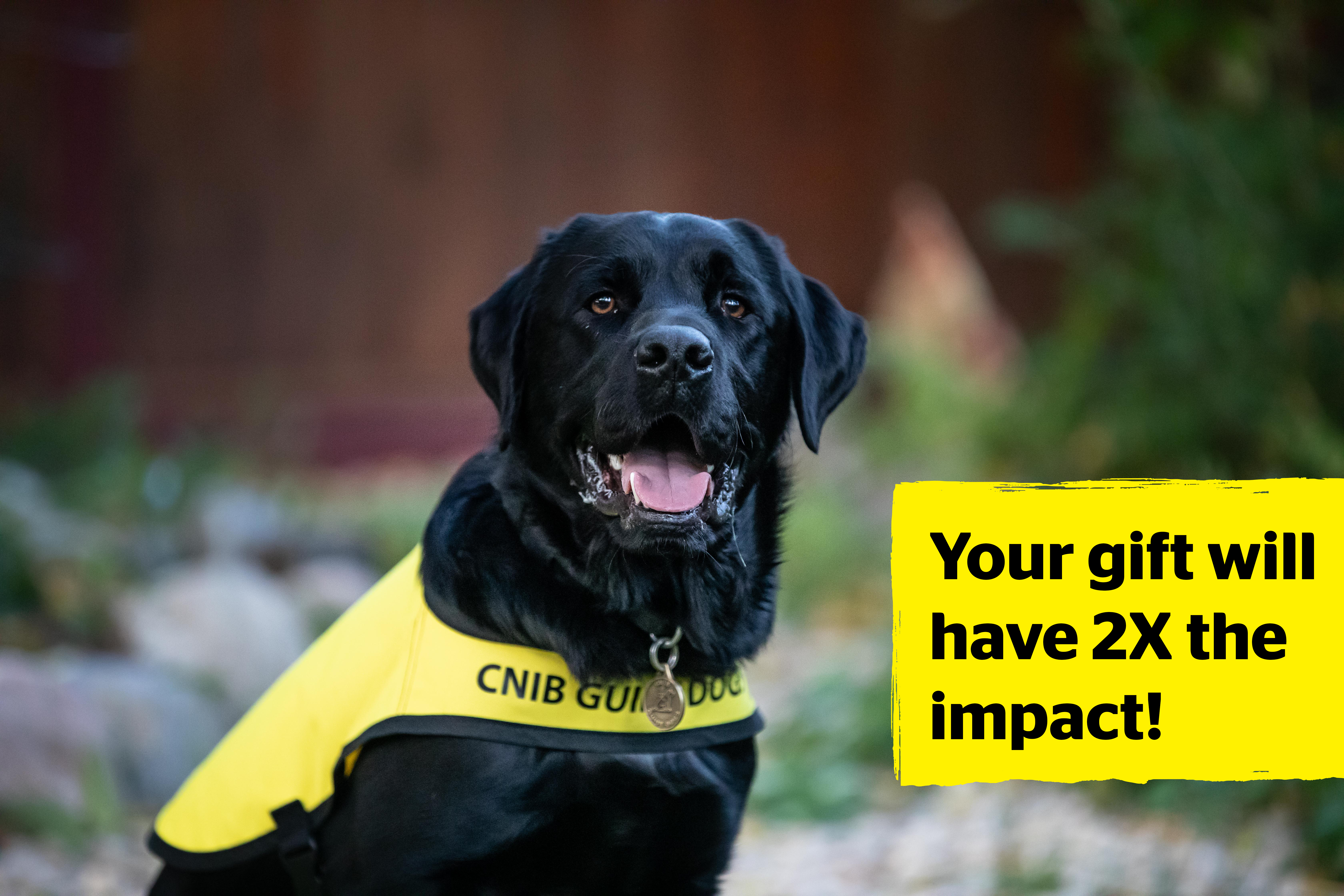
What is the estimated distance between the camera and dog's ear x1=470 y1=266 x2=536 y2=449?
7.09 feet

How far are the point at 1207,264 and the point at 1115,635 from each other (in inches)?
74.5

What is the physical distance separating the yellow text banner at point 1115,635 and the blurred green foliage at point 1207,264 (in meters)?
0.75

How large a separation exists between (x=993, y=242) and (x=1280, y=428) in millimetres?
4595

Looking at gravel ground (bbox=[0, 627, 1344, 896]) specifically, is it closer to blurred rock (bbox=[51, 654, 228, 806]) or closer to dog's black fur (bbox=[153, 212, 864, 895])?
blurred rock (bbox=[51, 654, 228, 806])

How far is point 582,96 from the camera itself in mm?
7211

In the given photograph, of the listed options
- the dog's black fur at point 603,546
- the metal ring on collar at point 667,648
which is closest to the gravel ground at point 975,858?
the dog's black fur at point 603,546

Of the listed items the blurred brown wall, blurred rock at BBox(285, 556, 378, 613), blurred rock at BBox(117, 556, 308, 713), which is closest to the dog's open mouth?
blurred rock at BBox(117, 556, 308, 713)

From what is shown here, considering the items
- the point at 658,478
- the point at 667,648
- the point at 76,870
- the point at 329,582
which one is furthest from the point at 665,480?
the point at 329,582

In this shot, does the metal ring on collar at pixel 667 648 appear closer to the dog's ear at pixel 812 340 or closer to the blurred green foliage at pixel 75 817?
the dog's ear at pixel 812 340

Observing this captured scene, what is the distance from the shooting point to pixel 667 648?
2.05 meters

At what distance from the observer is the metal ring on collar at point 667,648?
2.02 metres

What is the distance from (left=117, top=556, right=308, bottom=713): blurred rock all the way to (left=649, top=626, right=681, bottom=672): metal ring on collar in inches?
82.4

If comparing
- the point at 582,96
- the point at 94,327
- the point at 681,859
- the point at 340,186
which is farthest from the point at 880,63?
the point at 681,859

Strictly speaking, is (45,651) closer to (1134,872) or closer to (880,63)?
(1134,872)
